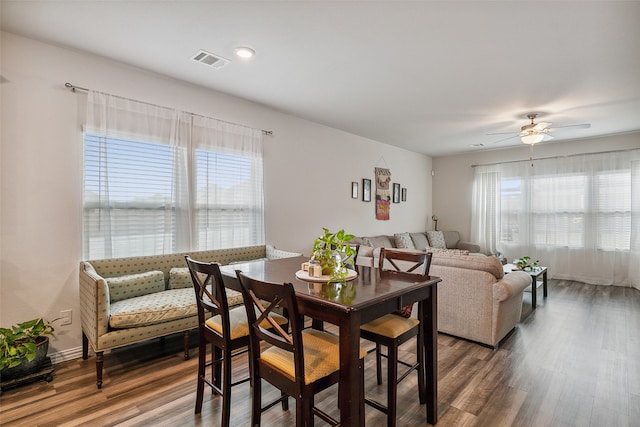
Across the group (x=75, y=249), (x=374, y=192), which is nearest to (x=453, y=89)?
(x=374, y=192)

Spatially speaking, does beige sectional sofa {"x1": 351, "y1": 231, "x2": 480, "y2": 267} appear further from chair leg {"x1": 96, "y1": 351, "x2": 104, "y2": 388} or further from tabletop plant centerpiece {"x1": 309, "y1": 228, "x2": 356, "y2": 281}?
chair leg {"x1": 96, "y1": 351, "x2": 104, "y2": 388}

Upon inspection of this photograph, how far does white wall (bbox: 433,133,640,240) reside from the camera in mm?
6016

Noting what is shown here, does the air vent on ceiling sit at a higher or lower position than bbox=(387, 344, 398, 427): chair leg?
higher

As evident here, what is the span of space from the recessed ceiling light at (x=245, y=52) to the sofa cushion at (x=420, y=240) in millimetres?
4773

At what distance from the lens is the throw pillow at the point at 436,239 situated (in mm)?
6730

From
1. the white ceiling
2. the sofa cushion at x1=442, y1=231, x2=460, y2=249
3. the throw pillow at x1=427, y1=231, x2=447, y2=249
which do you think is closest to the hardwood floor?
the white ceiling

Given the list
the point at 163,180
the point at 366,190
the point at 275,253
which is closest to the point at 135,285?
the point at 163,180

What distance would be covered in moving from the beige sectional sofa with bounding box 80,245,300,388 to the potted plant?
0.91 feet

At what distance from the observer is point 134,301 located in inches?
105

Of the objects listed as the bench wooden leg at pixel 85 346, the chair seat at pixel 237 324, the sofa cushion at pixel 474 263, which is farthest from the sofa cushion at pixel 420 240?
the bench wooden leg at pixel 85 346

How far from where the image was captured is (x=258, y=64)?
9.52 ft

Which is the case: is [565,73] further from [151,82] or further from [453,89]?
[151,82]

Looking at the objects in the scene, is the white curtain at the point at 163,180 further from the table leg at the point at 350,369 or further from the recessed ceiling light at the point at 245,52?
the table leg at the point at 350,369

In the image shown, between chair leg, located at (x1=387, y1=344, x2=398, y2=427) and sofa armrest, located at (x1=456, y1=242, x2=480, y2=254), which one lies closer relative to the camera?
chair leg, located at (x1=387, y1=344, x2=398, y2=427)
